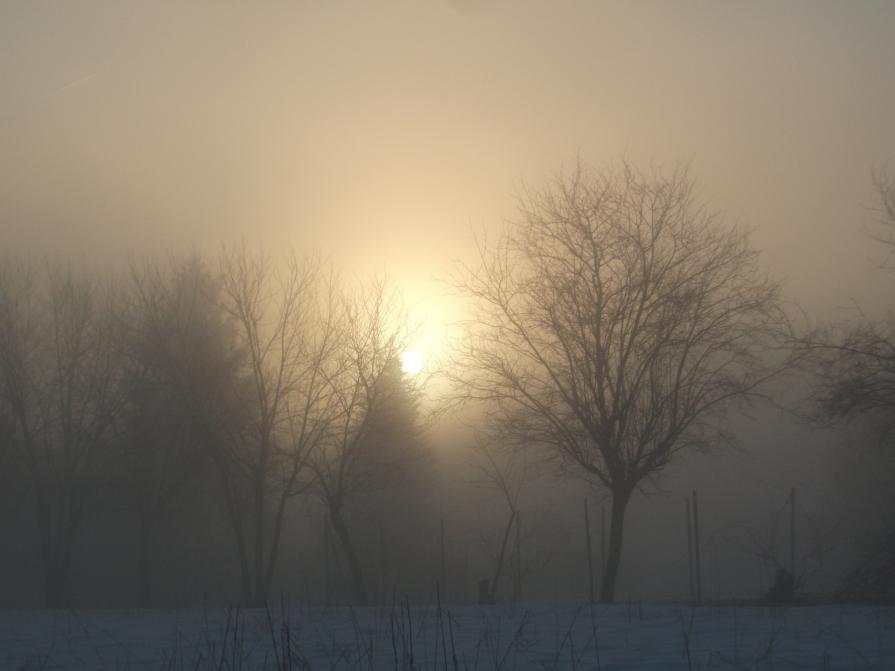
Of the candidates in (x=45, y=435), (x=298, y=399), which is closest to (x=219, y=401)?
(x=298, y=399)

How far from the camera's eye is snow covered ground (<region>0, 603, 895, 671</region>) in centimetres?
695

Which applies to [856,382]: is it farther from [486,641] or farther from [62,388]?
[62,388]

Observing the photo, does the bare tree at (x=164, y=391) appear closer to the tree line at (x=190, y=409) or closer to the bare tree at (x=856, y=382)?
the tree line at (x=190, y=409)

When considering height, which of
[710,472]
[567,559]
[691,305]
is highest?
[691,305]

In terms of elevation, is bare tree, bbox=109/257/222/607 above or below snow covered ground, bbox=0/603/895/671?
above

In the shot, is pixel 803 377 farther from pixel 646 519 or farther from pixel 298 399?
pixel 646 519

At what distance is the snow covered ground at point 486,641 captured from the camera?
6949mm

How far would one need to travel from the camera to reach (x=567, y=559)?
107 feet

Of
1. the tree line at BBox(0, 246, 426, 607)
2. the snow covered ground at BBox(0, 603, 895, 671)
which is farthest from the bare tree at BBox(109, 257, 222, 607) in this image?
the snow covered ground at BBox(0, 603, 895, 671)

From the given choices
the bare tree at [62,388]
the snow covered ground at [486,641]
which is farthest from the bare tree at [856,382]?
the bare tree at [62,388]

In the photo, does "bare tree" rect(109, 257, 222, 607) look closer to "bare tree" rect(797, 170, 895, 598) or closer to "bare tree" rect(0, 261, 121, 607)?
"bare tree" rect(0, 261, 121, 607)

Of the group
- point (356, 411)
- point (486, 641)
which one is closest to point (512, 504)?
point (356, 411)

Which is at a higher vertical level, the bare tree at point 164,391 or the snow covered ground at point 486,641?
the bare tree at point 164,391

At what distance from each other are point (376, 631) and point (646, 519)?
2460 centimetres
